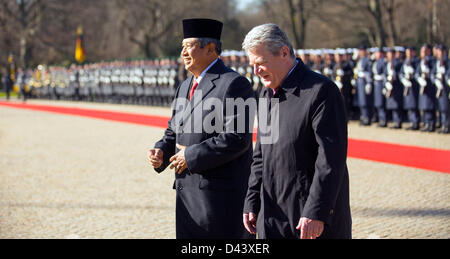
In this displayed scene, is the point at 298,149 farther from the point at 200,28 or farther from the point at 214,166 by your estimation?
the point at 200,28

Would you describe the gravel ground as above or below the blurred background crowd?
below

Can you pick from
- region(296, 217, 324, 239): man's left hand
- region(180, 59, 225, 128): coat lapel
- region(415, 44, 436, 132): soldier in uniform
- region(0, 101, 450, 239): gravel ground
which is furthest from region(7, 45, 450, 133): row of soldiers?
region(296, 217, 324, 239): man's left hand

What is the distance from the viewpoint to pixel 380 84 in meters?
14.1

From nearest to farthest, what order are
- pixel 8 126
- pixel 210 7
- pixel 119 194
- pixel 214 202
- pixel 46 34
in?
pixel 214 202 < pixel 119 194 < pixel 8 126 < pixel 210 7 < pixel 46 34

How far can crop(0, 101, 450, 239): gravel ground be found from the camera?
5.39m

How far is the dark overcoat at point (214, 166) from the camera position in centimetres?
324

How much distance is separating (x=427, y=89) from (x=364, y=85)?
74.4 inches

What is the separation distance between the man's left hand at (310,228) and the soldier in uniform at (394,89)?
11680 millimetres

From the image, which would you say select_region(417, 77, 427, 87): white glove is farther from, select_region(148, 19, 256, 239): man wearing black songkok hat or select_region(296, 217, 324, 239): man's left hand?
select_region(296, 217, 324, 239): man's left hand

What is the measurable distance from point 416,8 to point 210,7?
16.5m

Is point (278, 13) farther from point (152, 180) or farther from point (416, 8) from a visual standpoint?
point (152, 180)

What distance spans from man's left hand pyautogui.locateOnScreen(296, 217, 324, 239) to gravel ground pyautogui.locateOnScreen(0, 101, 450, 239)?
8.50 ft

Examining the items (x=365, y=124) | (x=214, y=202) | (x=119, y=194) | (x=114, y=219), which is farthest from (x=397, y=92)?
(x=214, y=202)

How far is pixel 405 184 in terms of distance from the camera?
23.9 feet
